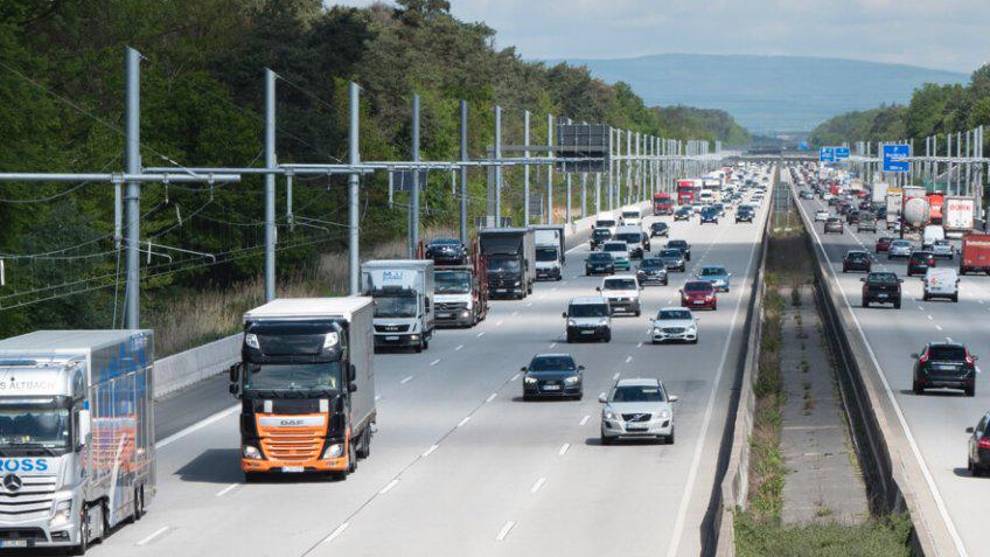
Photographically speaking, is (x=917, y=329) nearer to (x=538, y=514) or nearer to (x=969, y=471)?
(x=969, y=471)

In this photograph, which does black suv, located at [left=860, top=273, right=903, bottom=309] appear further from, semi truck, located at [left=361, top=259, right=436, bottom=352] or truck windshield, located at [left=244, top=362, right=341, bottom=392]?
truck windshield, located at [left=244, top=362, right=341, bottom=392]

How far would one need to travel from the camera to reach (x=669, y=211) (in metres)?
196

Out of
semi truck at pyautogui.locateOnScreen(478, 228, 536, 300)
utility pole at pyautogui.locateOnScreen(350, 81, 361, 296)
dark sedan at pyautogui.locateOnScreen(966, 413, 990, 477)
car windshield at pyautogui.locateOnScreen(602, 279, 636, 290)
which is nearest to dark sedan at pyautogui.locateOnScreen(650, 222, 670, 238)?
semi truck at pyautogui.locateOnScreen(478, 228, 536, 300)

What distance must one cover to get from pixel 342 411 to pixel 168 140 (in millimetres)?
71067

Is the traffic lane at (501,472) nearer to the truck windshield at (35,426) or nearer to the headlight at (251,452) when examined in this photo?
the headlight at (251,452)

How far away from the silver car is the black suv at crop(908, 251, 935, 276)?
67959 millimetres

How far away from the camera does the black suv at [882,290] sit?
83.0m

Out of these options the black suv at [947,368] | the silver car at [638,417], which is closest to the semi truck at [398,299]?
the black suv at [947,368]

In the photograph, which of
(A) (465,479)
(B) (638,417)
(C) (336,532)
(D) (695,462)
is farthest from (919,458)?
(C) (336,532)

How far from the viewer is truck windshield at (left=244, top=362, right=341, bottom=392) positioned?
3444cm

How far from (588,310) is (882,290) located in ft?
67.7

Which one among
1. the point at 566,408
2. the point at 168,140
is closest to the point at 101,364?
the point at 566,408

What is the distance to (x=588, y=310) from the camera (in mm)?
67125

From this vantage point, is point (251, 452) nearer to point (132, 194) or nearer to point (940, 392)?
point (132, 194)
